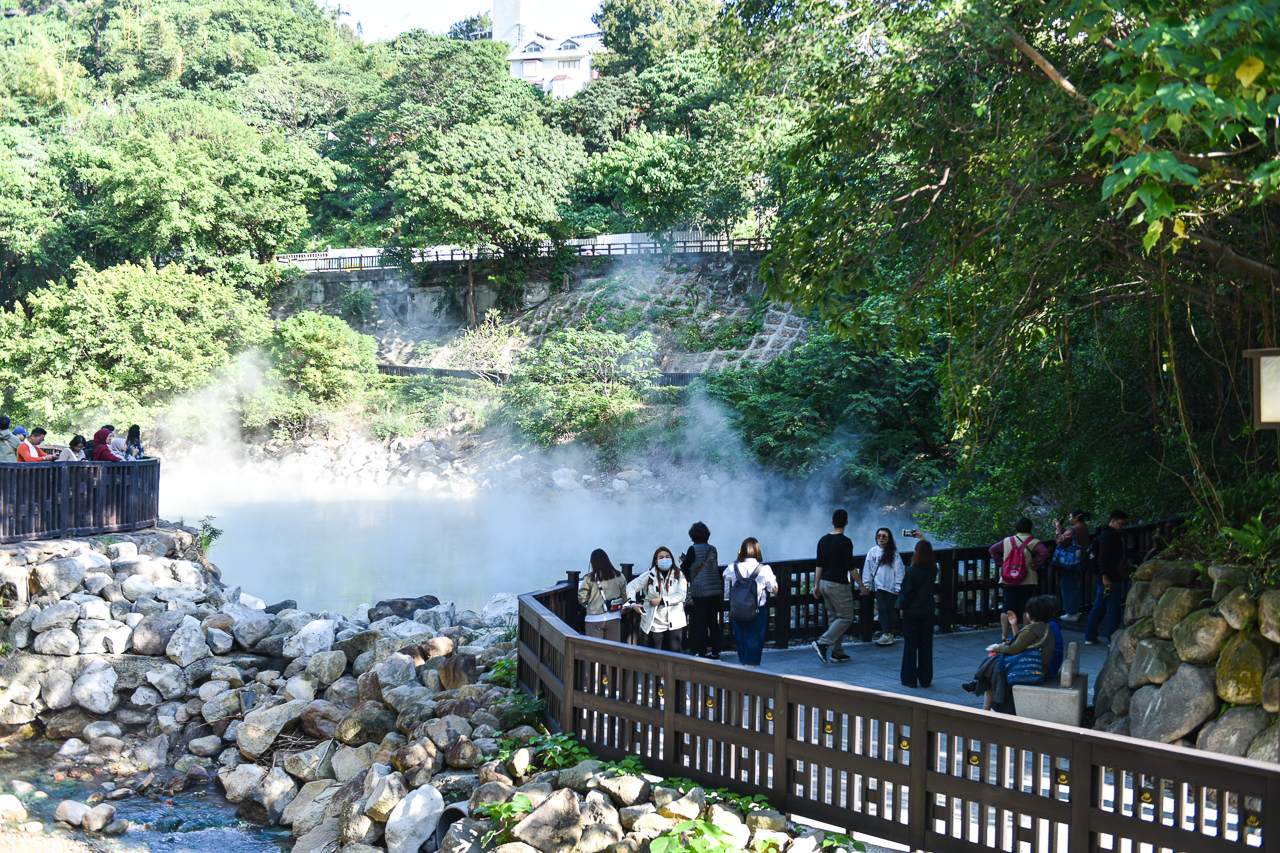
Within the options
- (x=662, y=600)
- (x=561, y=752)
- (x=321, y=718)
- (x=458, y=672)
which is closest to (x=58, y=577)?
(x=321, y=718)

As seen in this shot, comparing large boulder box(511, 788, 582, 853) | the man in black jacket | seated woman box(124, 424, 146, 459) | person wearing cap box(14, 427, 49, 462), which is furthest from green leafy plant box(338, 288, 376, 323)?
large boulder box(511, 788, 582, 853)

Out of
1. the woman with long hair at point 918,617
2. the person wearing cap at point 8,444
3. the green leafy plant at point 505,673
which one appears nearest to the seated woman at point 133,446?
the person wearing cap at point 8,444

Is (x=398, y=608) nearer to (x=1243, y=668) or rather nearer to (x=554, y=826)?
(x=554, y=826)

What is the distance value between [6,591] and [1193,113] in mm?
14446

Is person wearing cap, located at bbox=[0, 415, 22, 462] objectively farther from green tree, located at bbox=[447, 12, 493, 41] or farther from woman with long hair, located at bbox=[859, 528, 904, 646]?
green tree, located at bbox=[447, 12, 493, 41]

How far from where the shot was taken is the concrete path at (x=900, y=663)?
8570 millimetres

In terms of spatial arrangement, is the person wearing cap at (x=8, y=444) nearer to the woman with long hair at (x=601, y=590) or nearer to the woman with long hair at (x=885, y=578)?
the woman with long hair at (x=601, y=590)

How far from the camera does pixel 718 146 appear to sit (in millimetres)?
35812

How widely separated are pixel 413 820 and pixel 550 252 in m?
37.0

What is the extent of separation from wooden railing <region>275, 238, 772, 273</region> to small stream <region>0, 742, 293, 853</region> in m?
29.8

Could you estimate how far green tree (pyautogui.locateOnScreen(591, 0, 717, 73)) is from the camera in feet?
155

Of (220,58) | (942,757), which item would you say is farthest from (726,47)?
(220,58)

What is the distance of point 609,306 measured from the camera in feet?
130

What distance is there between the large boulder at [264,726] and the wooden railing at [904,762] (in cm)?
435
